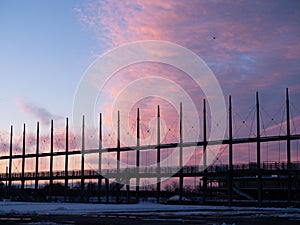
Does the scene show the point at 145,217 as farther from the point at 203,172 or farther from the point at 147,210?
the point at 203,172

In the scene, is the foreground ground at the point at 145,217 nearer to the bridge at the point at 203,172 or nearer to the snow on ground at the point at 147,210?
the snow on ground at the point at 147,210

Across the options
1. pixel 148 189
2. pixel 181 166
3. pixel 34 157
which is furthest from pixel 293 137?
pixel 148 189

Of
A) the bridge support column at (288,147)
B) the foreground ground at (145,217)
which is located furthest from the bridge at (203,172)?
the foreground ground at (145,217)

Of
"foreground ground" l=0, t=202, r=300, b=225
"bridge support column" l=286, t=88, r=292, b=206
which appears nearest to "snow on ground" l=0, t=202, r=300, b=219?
"foreground ground" l=0, t=202, r=300, b=225

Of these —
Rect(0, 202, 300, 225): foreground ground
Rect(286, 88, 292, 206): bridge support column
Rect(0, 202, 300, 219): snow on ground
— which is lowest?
Rect(0, 202, 300, 219): snow on ground

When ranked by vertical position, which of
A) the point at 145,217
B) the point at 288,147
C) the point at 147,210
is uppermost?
the point at 288,147

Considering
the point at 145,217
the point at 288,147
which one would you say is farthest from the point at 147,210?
the point at 288,147

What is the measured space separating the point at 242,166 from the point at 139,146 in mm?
18497

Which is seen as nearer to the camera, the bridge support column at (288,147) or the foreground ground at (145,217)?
the foreground ground at (145,217)

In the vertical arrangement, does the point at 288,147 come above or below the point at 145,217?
above

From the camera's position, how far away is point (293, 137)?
206ft

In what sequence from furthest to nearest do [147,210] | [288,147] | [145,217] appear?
[288,147]
[147,210]
[145,217]

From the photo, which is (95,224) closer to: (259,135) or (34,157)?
(259,135)

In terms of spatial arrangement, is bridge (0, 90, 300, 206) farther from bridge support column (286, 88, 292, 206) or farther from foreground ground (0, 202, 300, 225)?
foreground ground (0, 202, 300, 225)
